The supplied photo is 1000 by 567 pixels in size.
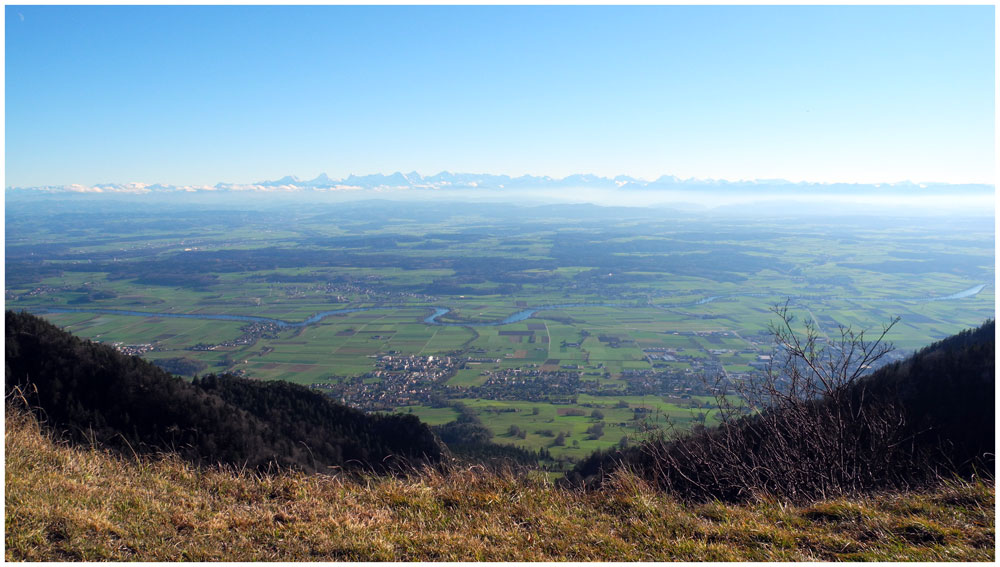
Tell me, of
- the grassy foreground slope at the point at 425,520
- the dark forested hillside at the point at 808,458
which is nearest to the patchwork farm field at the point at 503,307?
the dark forested hillside at the point at 808,458

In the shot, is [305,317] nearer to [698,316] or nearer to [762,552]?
[698,316]

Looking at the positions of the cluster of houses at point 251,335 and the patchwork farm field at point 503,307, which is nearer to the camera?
the patchwork farm field at point 503,307

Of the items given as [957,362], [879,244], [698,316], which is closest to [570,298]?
[698,316]

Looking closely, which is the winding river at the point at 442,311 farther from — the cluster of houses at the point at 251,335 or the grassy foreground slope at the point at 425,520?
the grassy foreground slope at the point at 425,520

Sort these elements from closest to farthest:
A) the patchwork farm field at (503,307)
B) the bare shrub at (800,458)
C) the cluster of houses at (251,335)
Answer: the bare shrub at (800,458) < the patchwork farm field at (503,307) < the cluster of houses at (251,335)

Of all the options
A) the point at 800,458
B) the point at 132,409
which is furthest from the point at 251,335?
the point at 800,458

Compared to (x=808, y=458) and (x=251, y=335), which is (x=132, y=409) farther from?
(x=251, y=335)
